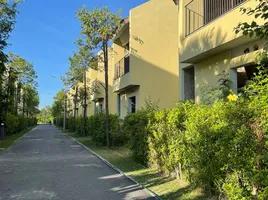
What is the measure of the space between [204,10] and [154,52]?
8487 mm

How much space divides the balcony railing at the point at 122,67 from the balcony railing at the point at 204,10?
7.82 meters

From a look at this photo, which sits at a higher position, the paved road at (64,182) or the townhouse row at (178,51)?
the townhouse row at (178,51)

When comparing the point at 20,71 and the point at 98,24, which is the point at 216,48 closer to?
the point at 98,24

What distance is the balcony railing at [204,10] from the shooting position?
35.9 feet

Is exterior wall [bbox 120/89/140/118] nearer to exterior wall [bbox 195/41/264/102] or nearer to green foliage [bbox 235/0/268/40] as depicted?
exterior wall [bbox 195/41/264/102]

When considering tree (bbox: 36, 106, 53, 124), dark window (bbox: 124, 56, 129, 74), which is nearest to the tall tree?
dark window (bbox: 124, 56, 129, 74)

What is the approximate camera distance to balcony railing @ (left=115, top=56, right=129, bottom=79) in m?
21.3

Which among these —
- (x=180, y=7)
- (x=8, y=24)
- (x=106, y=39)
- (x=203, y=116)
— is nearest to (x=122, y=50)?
(x=106, y=39)

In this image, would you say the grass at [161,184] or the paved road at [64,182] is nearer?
the grass at [161,184]

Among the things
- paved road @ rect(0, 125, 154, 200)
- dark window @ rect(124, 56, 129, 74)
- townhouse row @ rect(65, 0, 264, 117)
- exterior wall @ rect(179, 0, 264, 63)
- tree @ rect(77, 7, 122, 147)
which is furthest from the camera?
dark window @ rect(124, 56, 129, 74)

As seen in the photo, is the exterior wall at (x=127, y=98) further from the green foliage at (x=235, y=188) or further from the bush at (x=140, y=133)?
the green foliage at (x=235, y=188)

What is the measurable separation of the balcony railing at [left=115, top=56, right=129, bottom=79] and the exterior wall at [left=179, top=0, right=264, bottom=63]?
309 inches

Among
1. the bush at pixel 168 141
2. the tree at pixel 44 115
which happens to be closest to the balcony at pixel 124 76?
the bush at pixel 168 141

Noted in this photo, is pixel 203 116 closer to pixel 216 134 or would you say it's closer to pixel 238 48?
pixel 216 134
